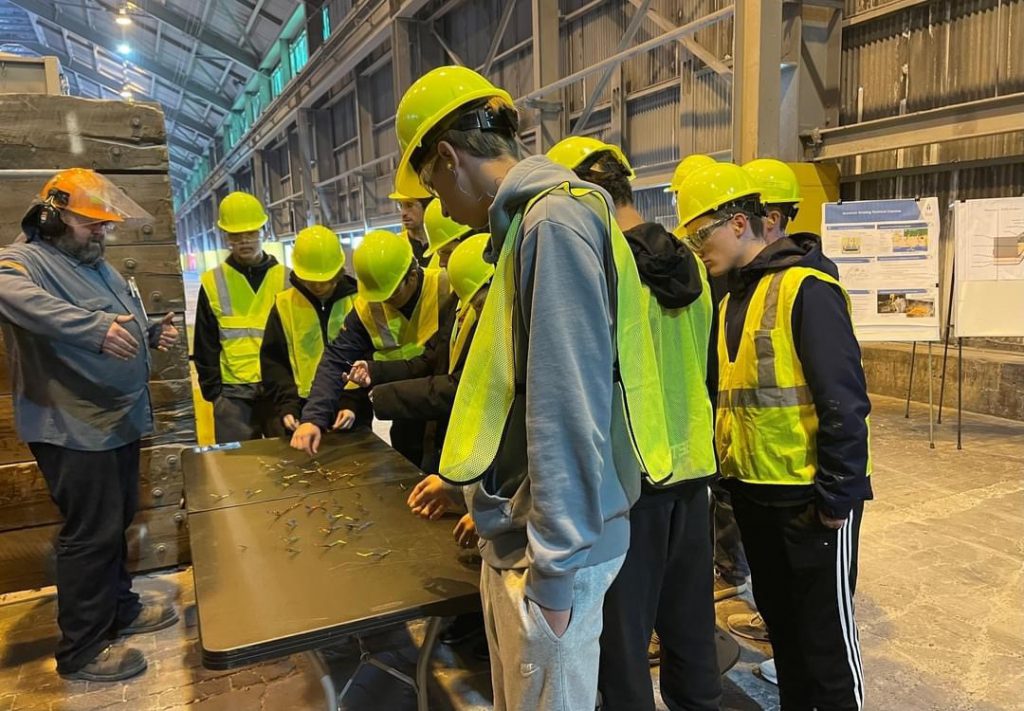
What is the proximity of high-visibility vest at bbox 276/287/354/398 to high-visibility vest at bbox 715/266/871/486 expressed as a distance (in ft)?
6.56

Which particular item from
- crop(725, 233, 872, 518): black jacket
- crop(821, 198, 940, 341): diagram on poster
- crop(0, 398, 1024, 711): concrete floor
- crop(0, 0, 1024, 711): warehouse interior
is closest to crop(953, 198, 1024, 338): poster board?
crop(0, 0, 1024, 711): warehouse interior

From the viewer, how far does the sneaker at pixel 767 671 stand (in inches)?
95.9

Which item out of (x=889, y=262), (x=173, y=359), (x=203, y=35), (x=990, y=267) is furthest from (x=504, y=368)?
(x=203, y=35)

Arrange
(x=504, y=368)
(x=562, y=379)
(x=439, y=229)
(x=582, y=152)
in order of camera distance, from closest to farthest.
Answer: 1. (x=562, y=379)
2. (x=504, y=368)
3. (x=582, y=152)
4. (x=439, y=229)

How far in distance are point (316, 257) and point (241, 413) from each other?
3.59 ft

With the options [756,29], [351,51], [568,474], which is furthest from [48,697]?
[351,51]

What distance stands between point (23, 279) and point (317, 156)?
53.3ft

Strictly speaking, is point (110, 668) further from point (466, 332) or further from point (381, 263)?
point (466, 332)

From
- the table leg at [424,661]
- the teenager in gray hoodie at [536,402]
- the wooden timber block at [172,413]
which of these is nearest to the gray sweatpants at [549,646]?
the teenager in gray hoodie at [536,402]

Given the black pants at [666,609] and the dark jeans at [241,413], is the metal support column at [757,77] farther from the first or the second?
the black pants at [666,609]

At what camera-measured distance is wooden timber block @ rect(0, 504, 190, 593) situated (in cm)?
315

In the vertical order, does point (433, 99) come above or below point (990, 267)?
above

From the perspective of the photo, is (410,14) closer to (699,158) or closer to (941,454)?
(699,158)

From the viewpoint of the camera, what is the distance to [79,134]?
10.3 feet
